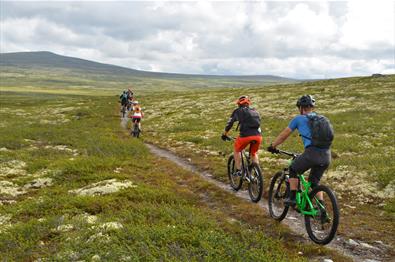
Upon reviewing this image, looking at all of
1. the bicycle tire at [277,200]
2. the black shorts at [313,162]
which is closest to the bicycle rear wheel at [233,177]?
the bicycle tire at [277,200]

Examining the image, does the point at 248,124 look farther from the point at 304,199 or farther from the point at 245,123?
the point at 304,199

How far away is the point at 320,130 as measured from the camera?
9.30 metres

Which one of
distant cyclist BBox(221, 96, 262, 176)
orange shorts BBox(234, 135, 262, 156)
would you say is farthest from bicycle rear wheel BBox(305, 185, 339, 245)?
orange shorts BBox(234, 135, 262, 156)

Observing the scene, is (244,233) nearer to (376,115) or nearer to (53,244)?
(53,244)

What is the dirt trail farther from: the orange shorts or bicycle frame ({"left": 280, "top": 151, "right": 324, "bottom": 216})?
the orange shorts

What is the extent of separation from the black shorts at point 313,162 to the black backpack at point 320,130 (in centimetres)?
30

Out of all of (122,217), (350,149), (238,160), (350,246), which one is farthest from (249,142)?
(350,149)

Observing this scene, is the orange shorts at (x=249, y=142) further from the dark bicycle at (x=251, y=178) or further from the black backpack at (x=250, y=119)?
the black backpack at (x=250, y=119)

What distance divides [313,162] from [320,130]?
964 mm

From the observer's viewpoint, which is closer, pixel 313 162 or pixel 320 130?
pixel 320 130

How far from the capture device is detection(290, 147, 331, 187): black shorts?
962 cm

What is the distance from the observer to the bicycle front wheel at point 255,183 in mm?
13484

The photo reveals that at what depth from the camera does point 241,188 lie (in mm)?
16109

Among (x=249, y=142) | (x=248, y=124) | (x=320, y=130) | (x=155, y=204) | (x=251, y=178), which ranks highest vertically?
(x=320, y=130)
